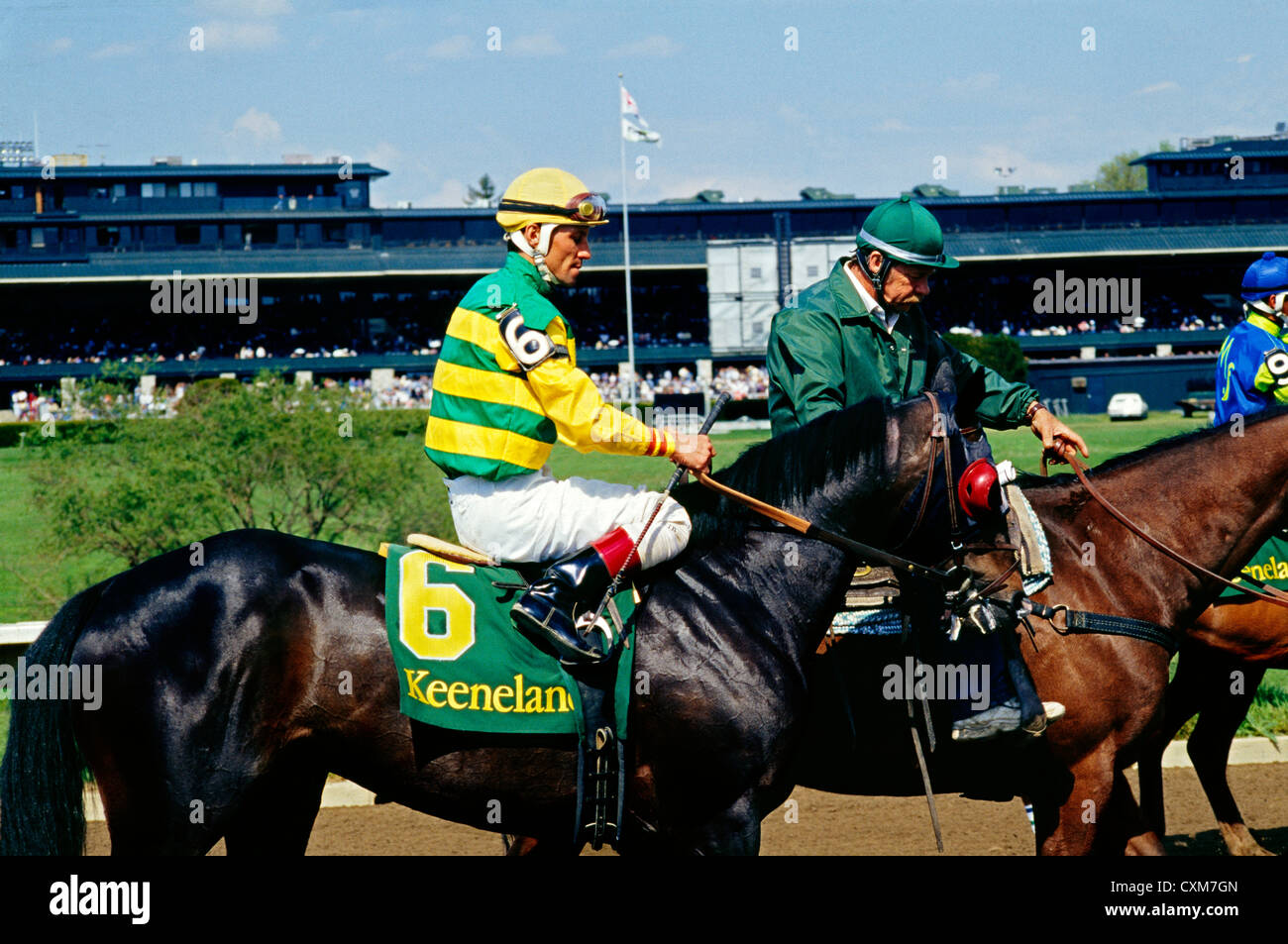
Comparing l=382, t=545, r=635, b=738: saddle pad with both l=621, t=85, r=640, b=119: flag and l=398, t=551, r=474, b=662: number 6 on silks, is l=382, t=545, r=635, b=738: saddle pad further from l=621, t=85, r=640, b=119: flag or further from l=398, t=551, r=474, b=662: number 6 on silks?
l=621, t=85, r=640, b=119: flag

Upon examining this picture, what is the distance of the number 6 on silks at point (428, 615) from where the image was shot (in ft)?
11.4

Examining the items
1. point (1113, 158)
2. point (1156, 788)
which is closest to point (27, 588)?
point (1156, 788)

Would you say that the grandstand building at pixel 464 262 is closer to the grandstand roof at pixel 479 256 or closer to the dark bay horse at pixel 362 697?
the grandstand roof at pixel 479 256

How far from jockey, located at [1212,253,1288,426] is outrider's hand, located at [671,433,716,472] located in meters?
2.79

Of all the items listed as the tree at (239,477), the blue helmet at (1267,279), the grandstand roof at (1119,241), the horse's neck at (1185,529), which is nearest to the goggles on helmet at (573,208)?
the horse's neck at (1185,529)

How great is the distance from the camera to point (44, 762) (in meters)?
3.43

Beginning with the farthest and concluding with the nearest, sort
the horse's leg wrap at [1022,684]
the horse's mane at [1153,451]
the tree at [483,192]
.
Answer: the tree at [483,192], the horse's mane at [1153,451], the horse's leg wrap at [1022,684]

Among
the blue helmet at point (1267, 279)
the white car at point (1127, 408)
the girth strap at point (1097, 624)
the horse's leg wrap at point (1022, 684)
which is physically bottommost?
the white car at point (1127, 408)

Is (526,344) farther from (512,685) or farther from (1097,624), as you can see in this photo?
(1097,624)

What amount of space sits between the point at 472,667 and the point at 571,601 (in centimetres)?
33

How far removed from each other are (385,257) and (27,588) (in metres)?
40.4

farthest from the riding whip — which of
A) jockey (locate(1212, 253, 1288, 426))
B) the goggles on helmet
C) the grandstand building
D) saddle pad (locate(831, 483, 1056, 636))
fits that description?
the grandstand building

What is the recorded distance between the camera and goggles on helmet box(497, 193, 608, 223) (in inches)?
142
